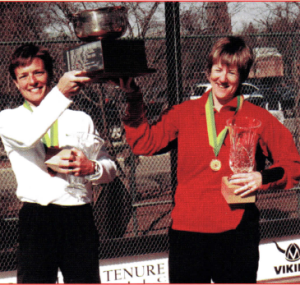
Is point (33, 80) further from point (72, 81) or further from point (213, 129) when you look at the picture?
point (213, 129)

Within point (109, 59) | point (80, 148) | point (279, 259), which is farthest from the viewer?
point (279, 259)

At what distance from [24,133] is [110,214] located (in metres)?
2.57

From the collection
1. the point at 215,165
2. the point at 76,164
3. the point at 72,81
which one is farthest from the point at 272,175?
the point at 72,81

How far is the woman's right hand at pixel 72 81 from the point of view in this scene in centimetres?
250

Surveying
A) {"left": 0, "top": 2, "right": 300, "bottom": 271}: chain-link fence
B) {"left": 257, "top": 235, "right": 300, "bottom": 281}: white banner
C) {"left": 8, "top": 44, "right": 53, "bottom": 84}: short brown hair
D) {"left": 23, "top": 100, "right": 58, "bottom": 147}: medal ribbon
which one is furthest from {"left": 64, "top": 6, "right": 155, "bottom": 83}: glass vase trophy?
{"left": 257, "top": 235, "right": 300, "bottom": 281}: white banner

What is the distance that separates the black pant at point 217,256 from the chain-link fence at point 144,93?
1985 mm

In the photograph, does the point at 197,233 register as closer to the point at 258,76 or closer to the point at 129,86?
the point at 129,86

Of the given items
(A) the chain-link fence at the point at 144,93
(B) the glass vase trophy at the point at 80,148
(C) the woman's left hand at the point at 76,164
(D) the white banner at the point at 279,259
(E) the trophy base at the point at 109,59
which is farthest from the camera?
(D) the white banner at the point at 279,259

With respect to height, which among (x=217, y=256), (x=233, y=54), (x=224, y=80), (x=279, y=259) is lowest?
(x=279, y=259)

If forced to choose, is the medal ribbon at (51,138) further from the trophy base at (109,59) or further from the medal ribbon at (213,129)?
the medal ribbon at (213,129)

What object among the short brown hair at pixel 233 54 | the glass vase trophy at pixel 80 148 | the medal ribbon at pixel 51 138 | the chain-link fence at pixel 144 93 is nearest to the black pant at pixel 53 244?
the glass vase trophy at pixel 80 148

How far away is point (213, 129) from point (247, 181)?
33 cm

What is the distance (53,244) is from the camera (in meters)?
2.67

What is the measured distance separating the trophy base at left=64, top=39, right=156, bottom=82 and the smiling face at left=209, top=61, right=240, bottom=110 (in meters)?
0.36
